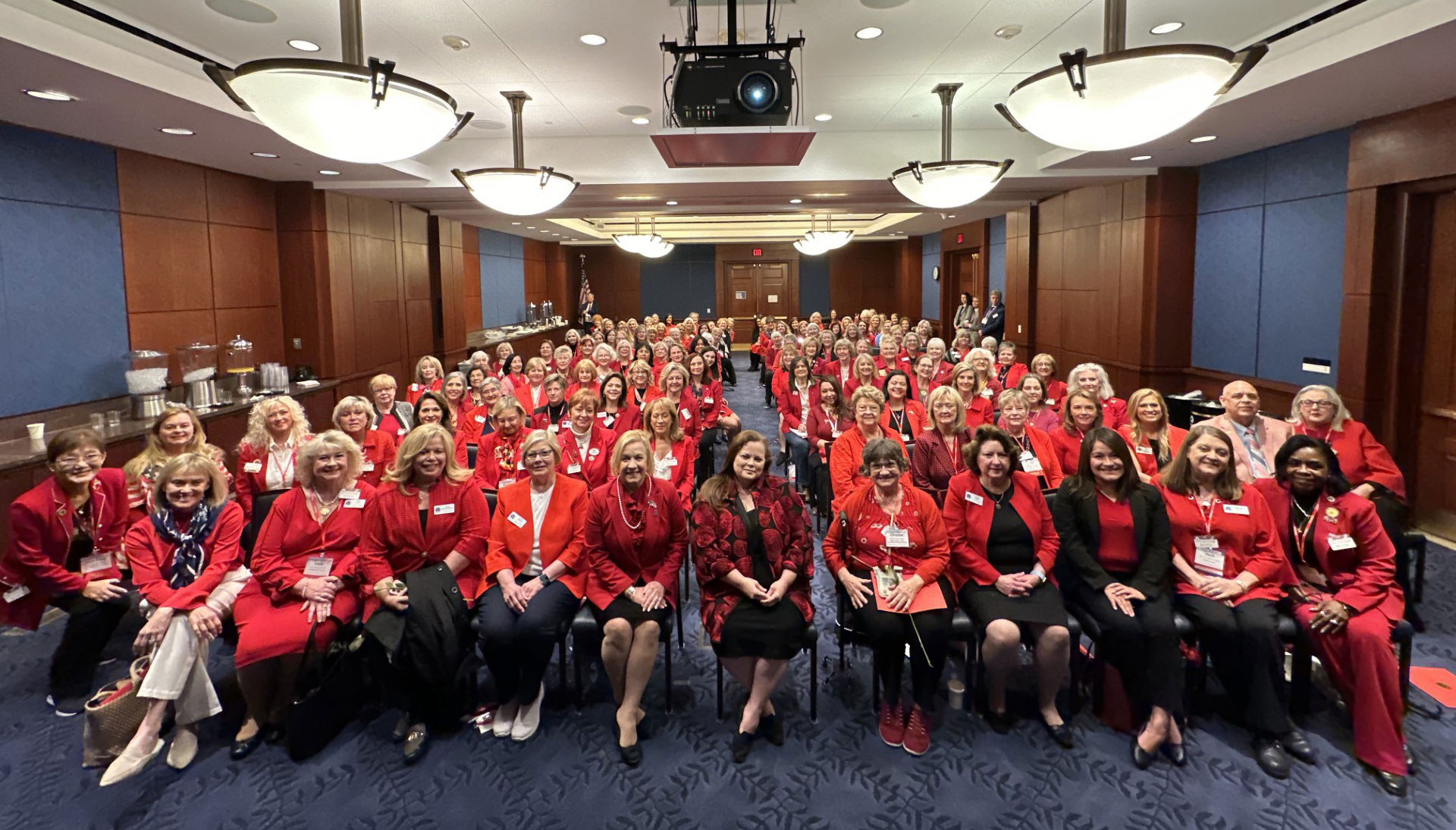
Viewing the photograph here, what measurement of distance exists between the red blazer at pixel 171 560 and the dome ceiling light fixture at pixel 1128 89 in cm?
399

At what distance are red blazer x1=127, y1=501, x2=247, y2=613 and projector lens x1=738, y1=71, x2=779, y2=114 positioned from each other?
10.7 ft

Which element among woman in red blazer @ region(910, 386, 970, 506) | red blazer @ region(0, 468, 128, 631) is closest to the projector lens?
woman in red blazer @ region(910, 386, 970, 506)

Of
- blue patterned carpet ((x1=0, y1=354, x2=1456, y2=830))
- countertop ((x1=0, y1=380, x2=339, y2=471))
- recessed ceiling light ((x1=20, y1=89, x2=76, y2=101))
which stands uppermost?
recessed ceiling light ((x1=20, y1=89, x2=76, y2=101))

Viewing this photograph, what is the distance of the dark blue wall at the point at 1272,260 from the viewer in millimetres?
6523

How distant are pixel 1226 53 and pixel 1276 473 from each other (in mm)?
2259

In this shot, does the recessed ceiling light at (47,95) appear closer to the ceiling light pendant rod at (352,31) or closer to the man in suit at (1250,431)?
the ceiling light pendant rod at (352,31)

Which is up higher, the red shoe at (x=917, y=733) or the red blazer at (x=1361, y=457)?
the red blazer at (x=1361, y=457)

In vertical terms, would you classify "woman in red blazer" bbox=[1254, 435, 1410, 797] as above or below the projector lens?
below

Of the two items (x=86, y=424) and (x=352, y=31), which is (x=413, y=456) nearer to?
(x=352, y=31)

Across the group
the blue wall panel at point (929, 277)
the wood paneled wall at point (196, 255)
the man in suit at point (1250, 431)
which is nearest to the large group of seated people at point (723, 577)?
the man in suit at point (1250, 431)

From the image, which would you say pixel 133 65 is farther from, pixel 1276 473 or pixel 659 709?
pixel 1276 473

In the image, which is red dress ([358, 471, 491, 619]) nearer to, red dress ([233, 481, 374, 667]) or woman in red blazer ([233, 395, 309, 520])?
red dress ([233, 481, 374, 667])

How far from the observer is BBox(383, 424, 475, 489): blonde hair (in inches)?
147

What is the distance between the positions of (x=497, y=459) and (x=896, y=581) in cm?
301
